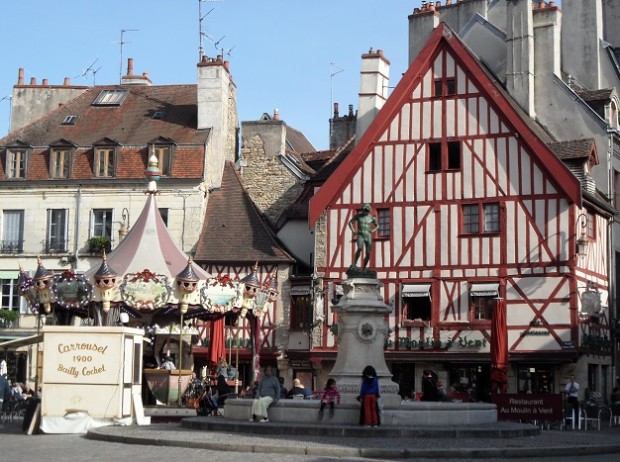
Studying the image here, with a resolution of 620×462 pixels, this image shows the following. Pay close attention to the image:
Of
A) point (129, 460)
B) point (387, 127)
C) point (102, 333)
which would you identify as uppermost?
point (387, 127)

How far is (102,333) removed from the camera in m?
21.2

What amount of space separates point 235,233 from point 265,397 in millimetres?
18983

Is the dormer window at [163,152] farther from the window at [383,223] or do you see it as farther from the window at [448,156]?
the window at [448,156]

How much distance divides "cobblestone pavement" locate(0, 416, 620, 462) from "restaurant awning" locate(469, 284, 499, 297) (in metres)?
13.4

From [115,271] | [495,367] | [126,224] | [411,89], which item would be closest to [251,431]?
[115,271]

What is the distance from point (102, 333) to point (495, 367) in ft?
39.4

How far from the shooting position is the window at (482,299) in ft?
108

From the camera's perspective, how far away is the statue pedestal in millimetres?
20828

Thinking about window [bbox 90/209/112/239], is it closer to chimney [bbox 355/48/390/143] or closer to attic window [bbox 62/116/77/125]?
attic window [bbox 62/116/77/125]

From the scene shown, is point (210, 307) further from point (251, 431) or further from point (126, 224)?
point (126, 224)

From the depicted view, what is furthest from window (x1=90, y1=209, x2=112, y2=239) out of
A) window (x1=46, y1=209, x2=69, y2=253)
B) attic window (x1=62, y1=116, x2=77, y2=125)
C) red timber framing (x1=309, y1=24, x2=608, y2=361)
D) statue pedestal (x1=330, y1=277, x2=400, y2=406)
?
statue pedestal (x1=330, y1=277, x2=400, y2=406)

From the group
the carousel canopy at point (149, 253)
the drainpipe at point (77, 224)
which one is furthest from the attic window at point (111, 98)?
the carousel canopy at point (149, 253)

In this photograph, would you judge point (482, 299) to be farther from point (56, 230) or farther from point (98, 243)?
point (56, 230)

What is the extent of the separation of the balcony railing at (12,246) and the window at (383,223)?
13039mm
